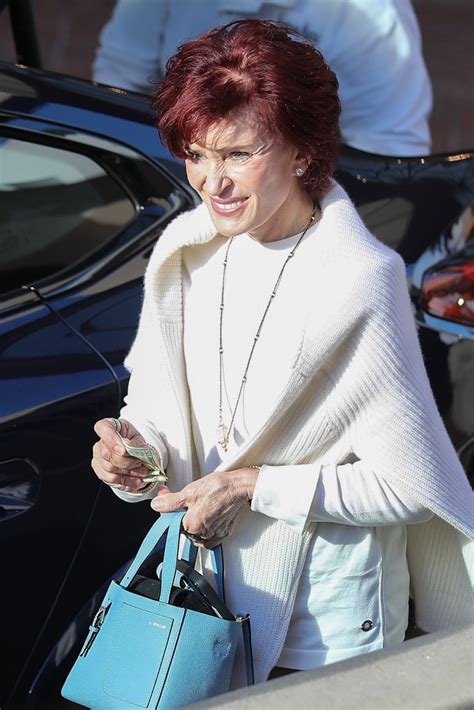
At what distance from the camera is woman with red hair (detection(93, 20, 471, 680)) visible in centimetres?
183

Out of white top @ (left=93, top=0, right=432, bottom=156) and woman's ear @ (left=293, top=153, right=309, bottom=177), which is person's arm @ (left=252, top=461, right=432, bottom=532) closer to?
woman's ear @ (left=293, top=153, right=309, bottom=177)

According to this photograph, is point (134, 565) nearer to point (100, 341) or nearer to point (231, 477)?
point (231, 477)

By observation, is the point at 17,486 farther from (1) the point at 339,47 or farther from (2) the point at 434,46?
(2) the point at 434,46

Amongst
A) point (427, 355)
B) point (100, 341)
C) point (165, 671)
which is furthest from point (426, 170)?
point (165, 671)

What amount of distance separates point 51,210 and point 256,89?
119 centimetres

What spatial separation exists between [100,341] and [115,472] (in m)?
0.65

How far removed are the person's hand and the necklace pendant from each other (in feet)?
0.43

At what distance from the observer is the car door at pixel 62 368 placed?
2359 millimetres

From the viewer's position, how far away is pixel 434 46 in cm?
866

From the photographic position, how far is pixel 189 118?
1840 mm

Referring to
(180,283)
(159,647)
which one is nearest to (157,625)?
(159,647)

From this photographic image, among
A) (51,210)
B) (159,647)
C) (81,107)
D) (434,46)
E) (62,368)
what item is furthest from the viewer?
(434,46)

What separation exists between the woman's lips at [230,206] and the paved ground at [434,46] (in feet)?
17.4

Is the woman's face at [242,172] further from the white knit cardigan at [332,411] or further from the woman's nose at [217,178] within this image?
the white knit cardigan at [332,411]
